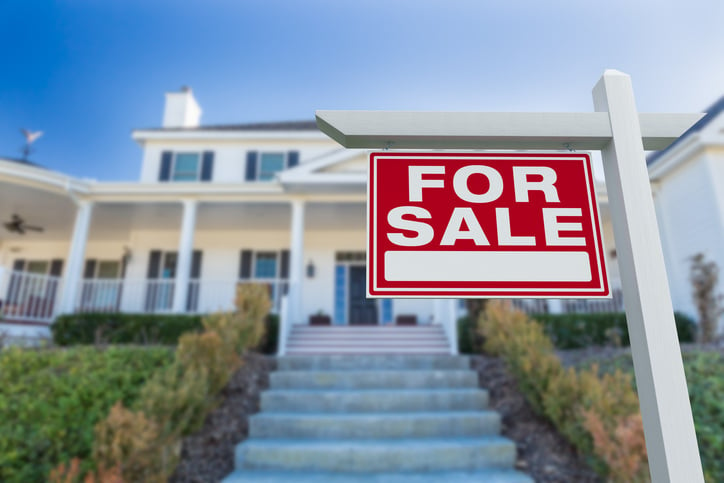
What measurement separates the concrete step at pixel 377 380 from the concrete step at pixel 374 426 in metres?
1.05

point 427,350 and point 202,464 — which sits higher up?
point 427,350

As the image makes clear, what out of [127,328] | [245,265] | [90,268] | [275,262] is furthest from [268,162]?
[127,328]

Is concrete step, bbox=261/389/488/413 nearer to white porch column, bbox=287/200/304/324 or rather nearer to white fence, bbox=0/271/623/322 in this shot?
white porch column, bbox=287/200/304/324

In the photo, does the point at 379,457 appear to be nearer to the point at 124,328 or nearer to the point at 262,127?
the point at 124,328

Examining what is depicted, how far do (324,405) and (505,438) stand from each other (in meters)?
2.18

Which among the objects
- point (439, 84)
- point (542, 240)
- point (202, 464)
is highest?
point (439, 84)

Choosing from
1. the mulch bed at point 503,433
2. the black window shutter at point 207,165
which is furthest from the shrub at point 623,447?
the black window shutter at point 207,165

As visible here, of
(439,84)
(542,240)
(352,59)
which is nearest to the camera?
(542,240)

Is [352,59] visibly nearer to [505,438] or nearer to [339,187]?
[339,187]

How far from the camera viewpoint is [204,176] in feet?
45.1

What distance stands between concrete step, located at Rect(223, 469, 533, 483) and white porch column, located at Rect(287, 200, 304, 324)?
478 cm

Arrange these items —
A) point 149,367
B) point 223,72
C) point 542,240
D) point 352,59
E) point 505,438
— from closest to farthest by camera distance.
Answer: point 542,240
point 505,438
point 149,367
point 352,59
point 223,72

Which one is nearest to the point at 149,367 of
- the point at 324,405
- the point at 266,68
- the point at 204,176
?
the point at 324,405

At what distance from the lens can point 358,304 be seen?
41.6 ft
